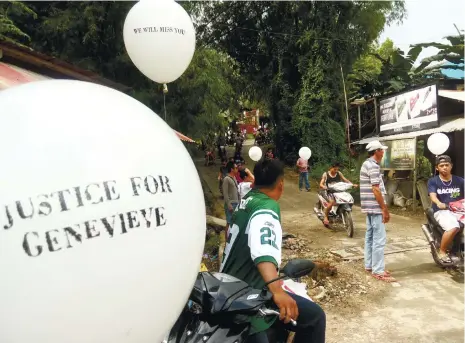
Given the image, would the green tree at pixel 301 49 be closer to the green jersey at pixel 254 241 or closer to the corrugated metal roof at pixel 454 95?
the corrugated metal roof at pixel 454 95

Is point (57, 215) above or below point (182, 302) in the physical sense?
above

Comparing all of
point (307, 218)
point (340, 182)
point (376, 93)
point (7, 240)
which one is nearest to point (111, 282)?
point (7, 240)

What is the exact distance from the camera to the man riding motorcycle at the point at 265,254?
1.68m

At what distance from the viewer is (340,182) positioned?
701 cm

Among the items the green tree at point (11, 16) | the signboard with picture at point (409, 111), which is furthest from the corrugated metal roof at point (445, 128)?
the green tree at point (11, 16)

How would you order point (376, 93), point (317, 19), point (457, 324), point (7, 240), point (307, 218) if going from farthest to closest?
point (317, 19) → point (376, 93) → point (307, 218) → point (457, 324) → point (7, 240)

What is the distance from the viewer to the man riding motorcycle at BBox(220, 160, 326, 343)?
5.52 feet

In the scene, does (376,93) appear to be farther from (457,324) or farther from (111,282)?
(111,282)

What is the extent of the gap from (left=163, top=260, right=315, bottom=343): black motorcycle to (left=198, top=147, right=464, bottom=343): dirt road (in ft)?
6.08

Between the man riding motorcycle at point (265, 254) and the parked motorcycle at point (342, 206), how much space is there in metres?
4.85

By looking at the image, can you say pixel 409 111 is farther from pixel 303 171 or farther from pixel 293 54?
pixel 293 54

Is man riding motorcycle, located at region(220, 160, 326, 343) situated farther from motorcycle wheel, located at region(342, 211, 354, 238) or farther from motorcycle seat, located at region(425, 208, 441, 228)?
motorcycle wheel, located at region(342, 211, 354, 238)

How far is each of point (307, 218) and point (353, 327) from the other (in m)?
5.21

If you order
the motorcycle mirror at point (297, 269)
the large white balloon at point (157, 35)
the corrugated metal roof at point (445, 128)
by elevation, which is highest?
the large white balloon at point (157, 35)
